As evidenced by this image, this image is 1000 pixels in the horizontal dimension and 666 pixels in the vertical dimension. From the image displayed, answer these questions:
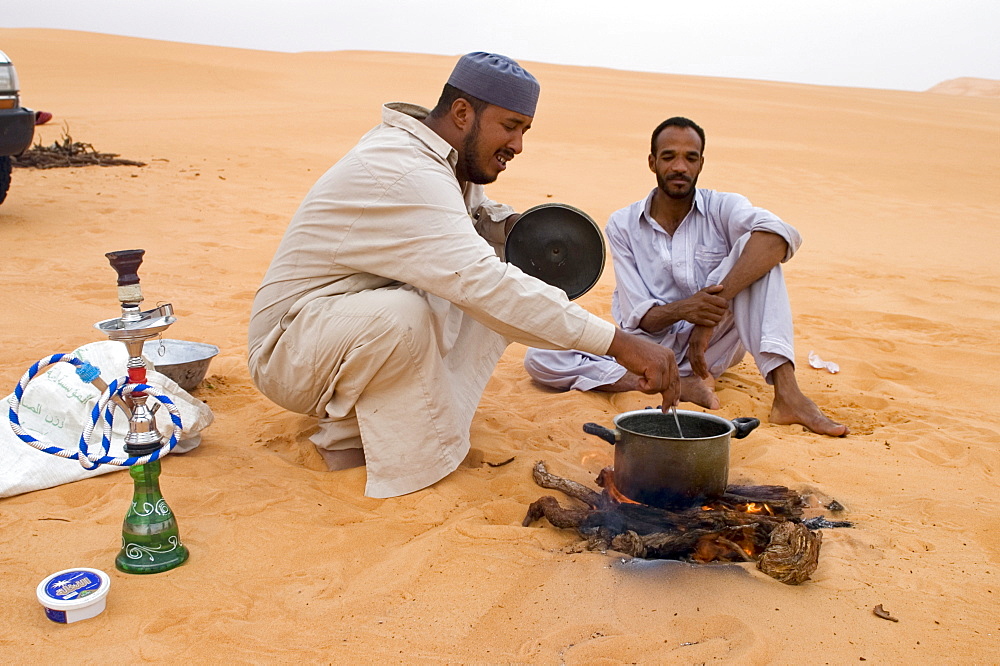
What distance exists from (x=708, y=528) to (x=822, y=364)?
2613mm

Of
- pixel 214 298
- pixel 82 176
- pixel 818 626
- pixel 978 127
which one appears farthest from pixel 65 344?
pixel 978 127

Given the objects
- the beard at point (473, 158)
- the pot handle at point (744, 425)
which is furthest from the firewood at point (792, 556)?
the beard at point (473, 158)

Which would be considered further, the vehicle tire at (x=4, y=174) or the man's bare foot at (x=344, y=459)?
the vehicle tire at (x=4, y=174)

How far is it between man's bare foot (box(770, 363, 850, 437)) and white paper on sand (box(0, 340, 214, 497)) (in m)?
2.51

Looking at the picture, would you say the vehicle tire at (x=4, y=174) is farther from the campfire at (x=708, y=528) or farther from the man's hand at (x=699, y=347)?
the campfire at (x=708, y=528)

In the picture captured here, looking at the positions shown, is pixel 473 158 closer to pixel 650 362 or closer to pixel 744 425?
pixel 650 362

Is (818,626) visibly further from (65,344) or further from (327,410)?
(65,344)

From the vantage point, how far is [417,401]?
3117mm

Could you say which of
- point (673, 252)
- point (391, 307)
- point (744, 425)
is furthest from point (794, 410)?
point (391, 307)

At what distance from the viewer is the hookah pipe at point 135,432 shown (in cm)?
238

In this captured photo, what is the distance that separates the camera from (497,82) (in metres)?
3.12

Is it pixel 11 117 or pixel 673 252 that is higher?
pixel 11 117

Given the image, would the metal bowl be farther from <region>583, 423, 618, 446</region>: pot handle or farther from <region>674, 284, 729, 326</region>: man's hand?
<region>674, 284, 729, 326</region>: man's hand

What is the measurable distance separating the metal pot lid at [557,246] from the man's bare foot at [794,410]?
3.31 ft
